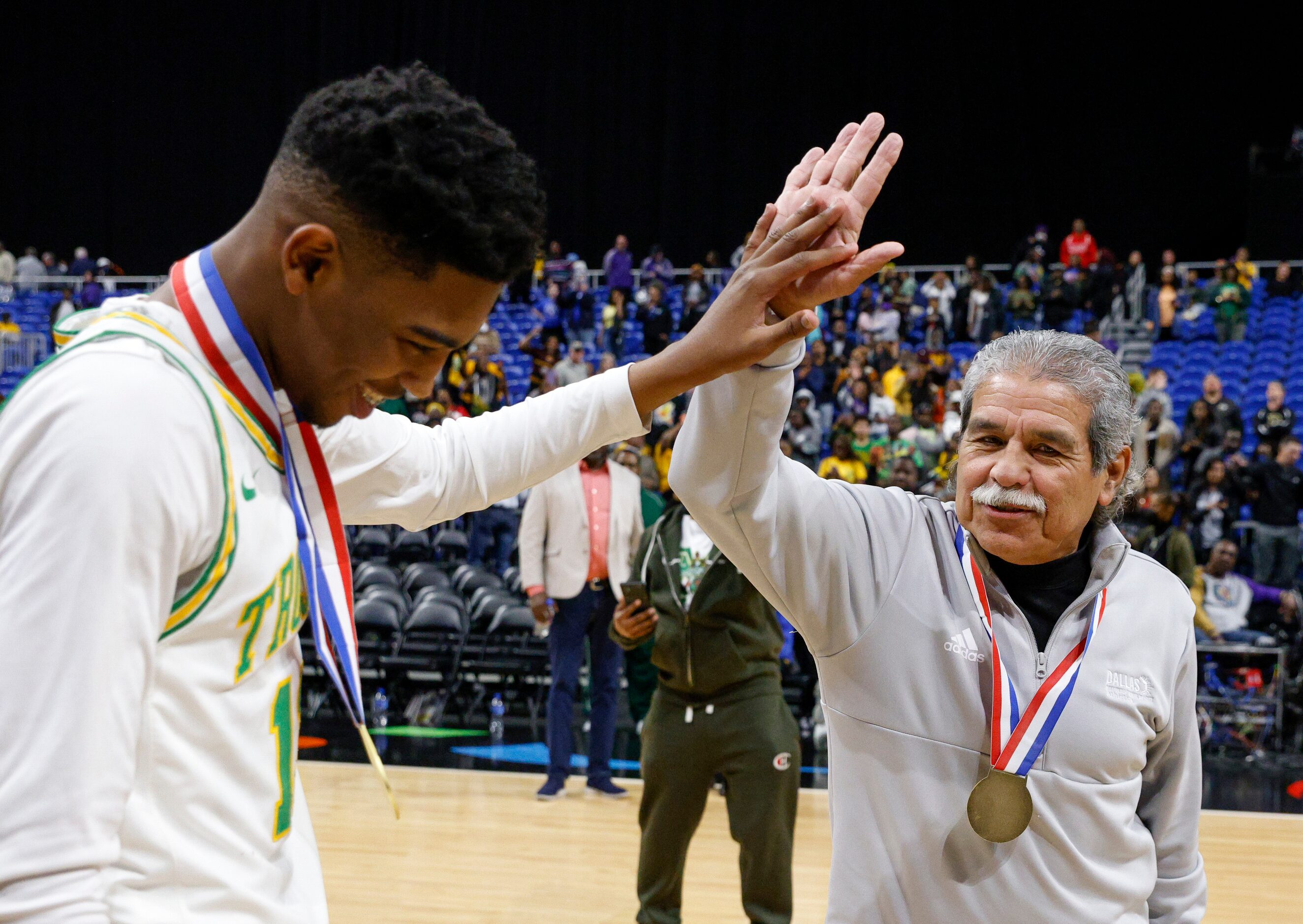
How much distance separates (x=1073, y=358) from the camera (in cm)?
215

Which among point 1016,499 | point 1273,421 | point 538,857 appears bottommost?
point 538,857

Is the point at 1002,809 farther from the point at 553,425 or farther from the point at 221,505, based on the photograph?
the point at 221,505

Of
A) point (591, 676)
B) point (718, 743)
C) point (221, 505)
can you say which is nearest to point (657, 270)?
point (591, 676)

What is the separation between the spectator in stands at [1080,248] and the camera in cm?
1708

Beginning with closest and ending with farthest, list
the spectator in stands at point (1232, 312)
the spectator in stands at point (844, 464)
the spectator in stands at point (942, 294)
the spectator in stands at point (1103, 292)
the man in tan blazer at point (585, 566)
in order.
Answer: the man in tan blazer at point (585, 566) < the spectator in stands at point (844, 464) < the spectator in stands at point (1232, 312) < the spectator in stands at point (1103, 292) < the spectator in stands at point (942, 294)

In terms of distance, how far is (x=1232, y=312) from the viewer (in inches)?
600

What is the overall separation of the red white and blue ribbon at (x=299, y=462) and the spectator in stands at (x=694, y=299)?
1521 cm

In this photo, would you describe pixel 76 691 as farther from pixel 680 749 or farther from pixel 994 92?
pixel 994 92

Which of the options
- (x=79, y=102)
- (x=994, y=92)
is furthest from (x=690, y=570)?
(x=79, y=102)

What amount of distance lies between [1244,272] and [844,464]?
7544 mm

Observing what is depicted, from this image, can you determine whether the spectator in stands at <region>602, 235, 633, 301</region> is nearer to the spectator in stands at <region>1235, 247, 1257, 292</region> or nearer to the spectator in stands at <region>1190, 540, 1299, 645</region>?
the spectator in stands at <region>1235, 247, 1257, 292</region>

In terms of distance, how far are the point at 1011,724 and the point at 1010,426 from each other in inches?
19.8

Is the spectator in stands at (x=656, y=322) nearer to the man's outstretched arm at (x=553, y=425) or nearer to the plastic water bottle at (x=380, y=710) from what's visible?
the plastic water bottle at (x=380, y=710)

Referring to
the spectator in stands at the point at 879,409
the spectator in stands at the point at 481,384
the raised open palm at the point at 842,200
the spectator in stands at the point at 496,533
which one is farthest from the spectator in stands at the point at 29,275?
the raised open palm at the point at 842,200
